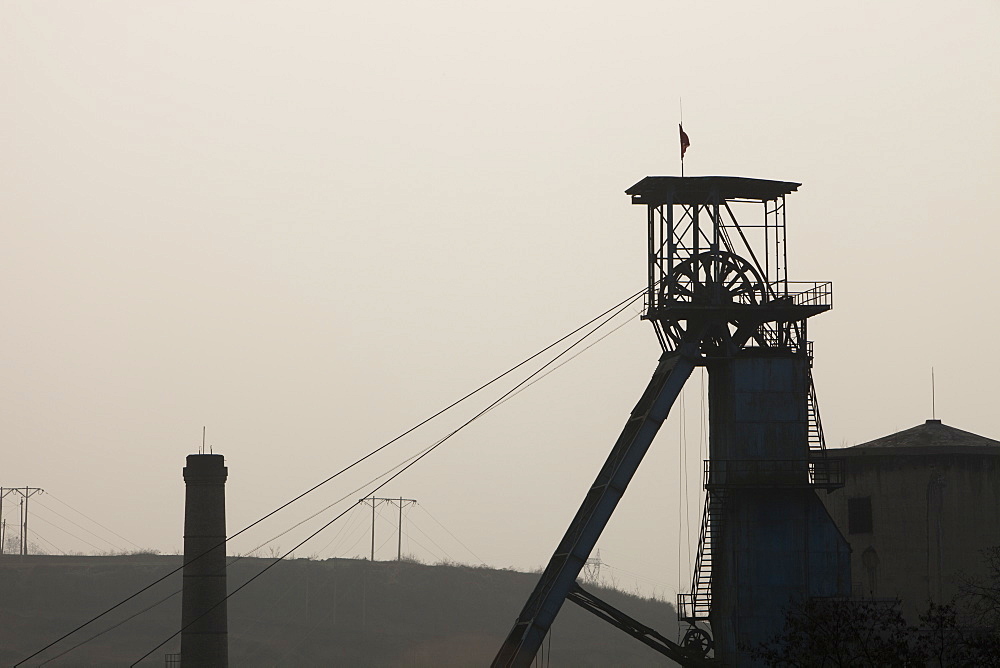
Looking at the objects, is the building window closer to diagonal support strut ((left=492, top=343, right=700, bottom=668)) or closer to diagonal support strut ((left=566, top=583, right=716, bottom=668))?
diagonal support strut ((left=566, top=583, right=716, bottom=668))

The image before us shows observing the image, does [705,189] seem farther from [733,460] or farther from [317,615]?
[317,615]

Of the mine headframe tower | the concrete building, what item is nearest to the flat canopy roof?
the mine headframe tower

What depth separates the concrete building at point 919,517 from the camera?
4894 centimetres

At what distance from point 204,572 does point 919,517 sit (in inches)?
984

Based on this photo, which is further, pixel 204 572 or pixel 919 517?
pixel 919 517

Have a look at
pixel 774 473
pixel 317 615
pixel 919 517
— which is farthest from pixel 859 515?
pixel 317 615

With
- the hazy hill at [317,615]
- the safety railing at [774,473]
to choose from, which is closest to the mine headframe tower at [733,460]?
the safety railing at [774,473]

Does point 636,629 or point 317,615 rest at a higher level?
point 317,615

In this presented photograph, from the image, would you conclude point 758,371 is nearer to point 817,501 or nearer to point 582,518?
point 817,501

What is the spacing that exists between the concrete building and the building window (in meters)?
0.04

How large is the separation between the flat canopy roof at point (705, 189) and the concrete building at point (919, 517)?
14532mm

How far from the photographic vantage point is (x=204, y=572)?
4575 centimetres

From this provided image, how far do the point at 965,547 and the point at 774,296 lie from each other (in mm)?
14989

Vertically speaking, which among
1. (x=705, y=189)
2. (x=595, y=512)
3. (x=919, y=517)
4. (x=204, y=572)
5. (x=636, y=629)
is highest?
(x=705, y=189)
